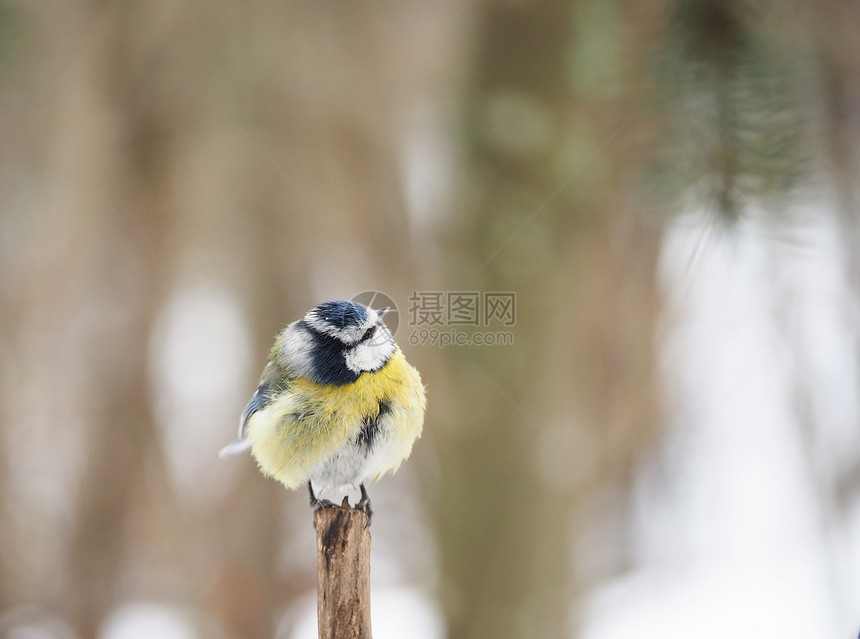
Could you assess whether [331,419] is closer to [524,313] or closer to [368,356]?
[368,356]

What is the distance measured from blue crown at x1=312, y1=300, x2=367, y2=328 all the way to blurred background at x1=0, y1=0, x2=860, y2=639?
0.43m

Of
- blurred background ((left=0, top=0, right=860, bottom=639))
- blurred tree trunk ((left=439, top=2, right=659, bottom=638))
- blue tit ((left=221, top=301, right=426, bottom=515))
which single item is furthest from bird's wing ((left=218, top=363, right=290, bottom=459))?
blurred tree trunk ((left=439, top=2, right=659, bottom=638))

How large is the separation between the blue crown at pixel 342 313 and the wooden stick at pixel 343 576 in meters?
0.13

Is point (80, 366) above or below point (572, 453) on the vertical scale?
above

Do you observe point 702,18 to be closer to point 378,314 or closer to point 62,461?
point 378,314

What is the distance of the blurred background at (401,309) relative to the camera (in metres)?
1.13

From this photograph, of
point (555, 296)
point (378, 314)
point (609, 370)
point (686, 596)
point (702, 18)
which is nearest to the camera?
point (378, 314)

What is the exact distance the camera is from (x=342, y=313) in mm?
456

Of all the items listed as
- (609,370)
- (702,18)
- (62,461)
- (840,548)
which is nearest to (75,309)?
(62,461)

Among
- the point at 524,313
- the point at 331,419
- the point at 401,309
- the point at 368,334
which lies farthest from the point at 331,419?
the point at 524,313

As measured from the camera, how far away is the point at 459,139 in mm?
1170

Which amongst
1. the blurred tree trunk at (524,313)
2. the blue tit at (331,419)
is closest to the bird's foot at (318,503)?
the blue tit at (331,419)

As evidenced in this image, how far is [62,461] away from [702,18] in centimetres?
137

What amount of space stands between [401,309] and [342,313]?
523 millimetres
